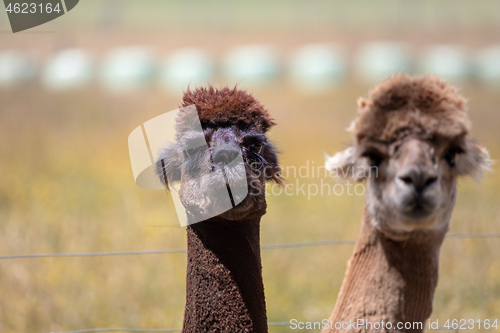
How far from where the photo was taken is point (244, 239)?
3271 millimetres

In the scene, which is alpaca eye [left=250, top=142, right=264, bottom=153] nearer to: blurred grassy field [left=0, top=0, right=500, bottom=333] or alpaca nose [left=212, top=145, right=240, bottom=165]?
alpaca nose [left=212, top=145, right=240, bottom=165]

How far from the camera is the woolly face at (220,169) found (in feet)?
10.2

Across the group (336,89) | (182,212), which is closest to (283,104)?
(336,89)

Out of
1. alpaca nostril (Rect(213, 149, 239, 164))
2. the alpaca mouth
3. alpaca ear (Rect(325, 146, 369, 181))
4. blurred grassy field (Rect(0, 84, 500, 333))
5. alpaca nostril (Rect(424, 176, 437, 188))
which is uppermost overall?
alpaca nostril (Rect(213, 149, 239, 164))

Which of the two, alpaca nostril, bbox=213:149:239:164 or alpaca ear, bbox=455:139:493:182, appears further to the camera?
alpaca nostril, bbox=213:149:239:164

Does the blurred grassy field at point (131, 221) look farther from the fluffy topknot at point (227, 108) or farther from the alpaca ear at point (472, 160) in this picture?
the alpaca ear at point (472, 160)

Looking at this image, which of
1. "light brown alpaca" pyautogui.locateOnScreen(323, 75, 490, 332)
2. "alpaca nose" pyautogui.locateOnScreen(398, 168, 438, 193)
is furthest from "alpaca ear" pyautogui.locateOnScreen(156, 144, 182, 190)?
"alpaca nose" pyautogui.locateOnScreen(398, 168, 438, 193)

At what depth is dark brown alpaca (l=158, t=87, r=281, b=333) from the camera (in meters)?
3.16

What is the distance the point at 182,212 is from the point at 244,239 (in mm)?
409

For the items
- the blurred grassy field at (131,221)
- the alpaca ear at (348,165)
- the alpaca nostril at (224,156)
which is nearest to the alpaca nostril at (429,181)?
the alpaca ear at (348,165)

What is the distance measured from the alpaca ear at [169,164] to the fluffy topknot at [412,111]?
1.01 metres

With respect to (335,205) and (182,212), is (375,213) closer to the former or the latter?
(182,212)

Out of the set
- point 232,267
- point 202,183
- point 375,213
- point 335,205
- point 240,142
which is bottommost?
point 335,205

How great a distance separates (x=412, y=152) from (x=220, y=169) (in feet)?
3.20
